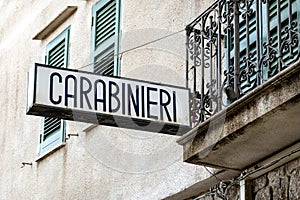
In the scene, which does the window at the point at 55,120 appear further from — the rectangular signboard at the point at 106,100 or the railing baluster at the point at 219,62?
the railing baluster at the point at 219,62

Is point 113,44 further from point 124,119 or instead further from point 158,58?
point 124,119

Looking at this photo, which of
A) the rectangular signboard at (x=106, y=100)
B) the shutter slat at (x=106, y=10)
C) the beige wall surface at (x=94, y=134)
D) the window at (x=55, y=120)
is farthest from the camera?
the window at (x=55, y=120)

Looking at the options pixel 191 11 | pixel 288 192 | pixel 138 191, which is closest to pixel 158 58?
pixel 191 11

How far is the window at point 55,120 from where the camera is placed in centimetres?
1298

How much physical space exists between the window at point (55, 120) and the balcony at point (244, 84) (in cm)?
413

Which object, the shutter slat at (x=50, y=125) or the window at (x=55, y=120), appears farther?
the shutter slat at (x=50, y=125)

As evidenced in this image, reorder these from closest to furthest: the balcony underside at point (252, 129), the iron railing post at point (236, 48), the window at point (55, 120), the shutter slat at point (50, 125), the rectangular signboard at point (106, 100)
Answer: the balcony underside at point (252, 129)
the iron railing post at point (236, 48)
the rectangular signboard at point (106, 100)
the window at point (55, 120)
the shutter slat at point (50, 125)

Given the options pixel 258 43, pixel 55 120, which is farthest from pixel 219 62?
pixel 55 120

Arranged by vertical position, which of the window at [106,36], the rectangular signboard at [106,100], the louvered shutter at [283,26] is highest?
the window at [106,36]

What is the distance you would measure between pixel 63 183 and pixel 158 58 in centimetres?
273

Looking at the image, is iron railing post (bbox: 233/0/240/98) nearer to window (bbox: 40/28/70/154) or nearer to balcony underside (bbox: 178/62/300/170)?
balcony underside (bbox: 178/62/300/170)

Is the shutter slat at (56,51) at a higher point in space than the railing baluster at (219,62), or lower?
higher

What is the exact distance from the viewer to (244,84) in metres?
8.51

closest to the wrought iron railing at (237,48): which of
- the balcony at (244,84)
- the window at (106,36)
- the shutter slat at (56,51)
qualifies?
the balcony at (244,84)
